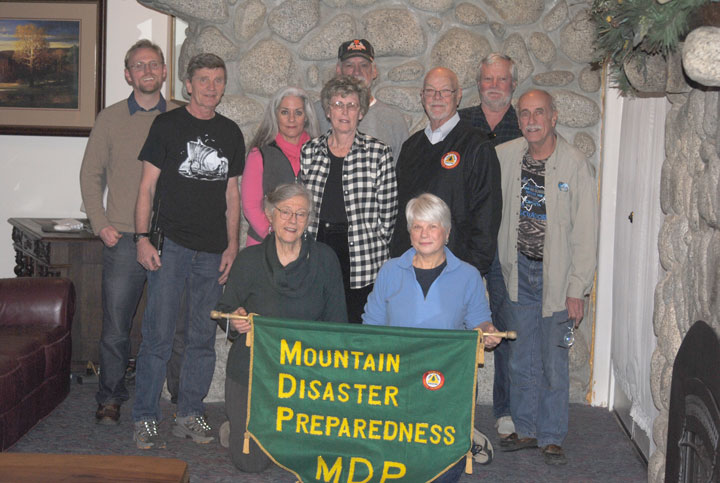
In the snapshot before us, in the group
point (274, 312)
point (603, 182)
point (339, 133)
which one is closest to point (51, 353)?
point (274, 312)

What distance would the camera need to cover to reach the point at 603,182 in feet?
15.4

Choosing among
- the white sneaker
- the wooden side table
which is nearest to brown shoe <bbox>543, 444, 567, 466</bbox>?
the white sneaker

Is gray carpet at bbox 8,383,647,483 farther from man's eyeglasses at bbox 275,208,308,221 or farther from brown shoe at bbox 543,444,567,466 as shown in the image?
man's eyeglasses at bbox 275,208,308,221

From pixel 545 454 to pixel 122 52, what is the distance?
3870 mm

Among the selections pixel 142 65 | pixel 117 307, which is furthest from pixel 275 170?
pixel 117 307

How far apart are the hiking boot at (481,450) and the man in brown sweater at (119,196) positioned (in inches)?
69.7

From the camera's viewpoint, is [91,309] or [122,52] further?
[122,52]

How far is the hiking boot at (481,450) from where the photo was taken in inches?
150

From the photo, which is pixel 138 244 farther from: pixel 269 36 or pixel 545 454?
pixel 545 454

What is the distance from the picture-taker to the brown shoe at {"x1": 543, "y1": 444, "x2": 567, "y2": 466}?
3854 millimetres

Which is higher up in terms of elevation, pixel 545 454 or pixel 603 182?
pixel 603 182

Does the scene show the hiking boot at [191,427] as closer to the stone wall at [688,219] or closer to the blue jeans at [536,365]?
the blue jeans at [536,365]

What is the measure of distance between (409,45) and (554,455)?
7.60 ft

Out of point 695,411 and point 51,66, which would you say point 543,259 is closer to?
point 695,411
